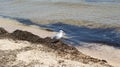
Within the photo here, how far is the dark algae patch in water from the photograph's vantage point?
11.1 meters

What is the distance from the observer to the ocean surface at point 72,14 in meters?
11.8

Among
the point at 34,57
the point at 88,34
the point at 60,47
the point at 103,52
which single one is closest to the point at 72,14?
the point at 88,34

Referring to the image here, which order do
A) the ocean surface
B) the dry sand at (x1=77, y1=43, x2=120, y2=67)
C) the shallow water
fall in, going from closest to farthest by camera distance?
the dry sand at (x1=77, y1=43, x2=120, y2=67) → the ocean surface → the shallow water

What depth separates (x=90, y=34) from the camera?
12.2m

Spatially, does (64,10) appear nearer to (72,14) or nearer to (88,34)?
(72,14)

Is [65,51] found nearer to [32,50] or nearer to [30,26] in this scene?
[32,50]

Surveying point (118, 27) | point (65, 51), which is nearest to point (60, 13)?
point (118, 27)

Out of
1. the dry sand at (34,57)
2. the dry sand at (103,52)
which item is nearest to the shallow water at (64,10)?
the dry sand at (103,52)

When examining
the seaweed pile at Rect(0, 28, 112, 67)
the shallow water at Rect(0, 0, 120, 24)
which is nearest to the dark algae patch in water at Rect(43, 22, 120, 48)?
the shallow water at Rect(0, 0, 120, 24)

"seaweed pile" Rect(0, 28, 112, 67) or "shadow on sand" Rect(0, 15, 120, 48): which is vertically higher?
"seaweed pile" Rect(0, 28, 112, 67)

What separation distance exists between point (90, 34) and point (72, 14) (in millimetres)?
4277

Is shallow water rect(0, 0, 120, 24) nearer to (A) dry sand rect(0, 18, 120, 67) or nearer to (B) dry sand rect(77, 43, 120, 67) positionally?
(B) dry sand rect(77, 43, 120, 67)

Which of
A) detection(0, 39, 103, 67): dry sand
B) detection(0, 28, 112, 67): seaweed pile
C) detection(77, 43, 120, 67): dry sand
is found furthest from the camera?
detection(77, 43, 120, 67): dry sand

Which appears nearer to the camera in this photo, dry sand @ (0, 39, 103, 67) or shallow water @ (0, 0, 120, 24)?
dry sand @ (0, 39, 103, 67)
